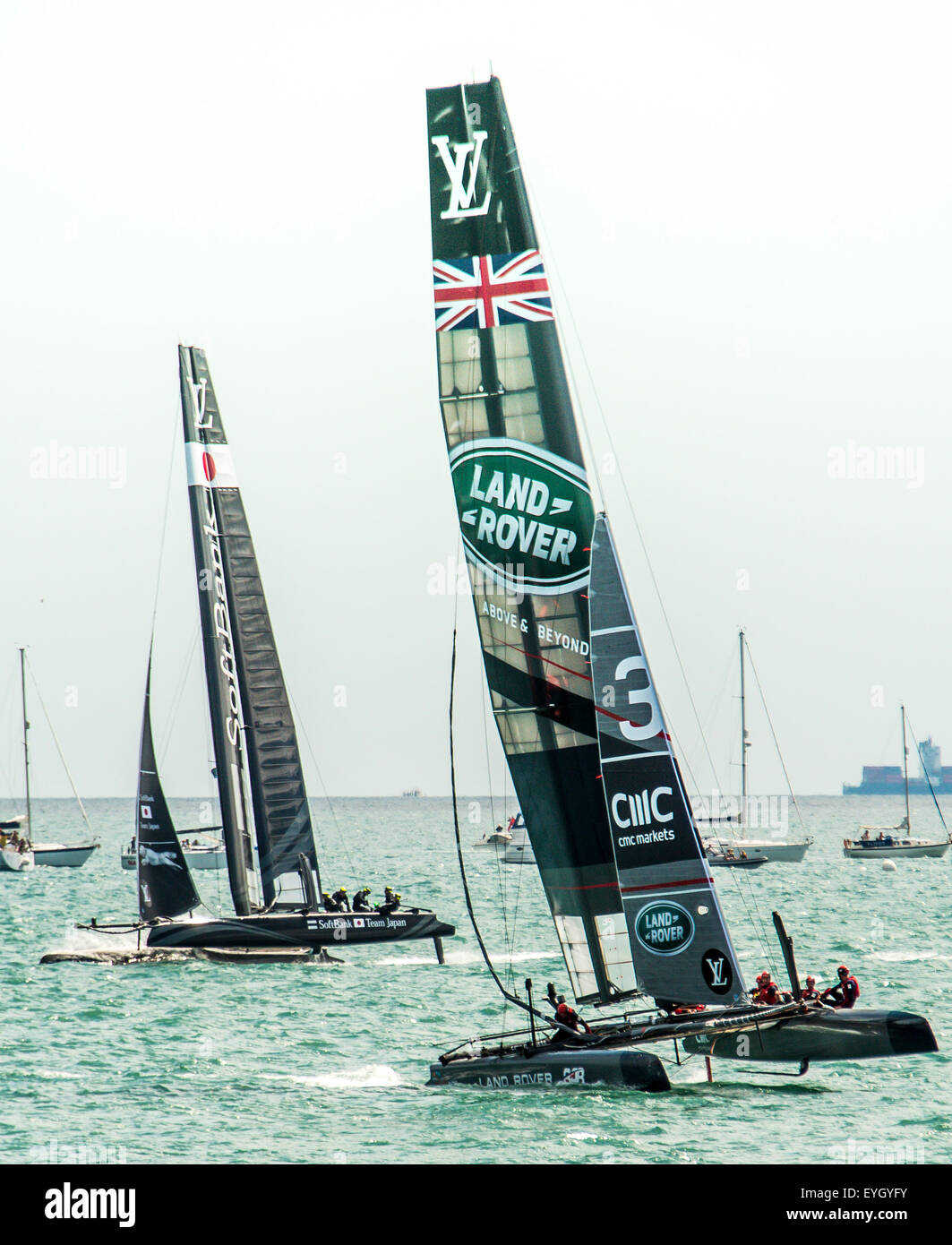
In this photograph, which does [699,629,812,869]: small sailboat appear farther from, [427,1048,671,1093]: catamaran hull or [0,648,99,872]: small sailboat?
[427,1048,671,1093]: catamaran hull

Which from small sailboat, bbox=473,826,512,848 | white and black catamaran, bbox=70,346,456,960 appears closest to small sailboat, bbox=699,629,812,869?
small sailboat, bbox=473,826,512,848

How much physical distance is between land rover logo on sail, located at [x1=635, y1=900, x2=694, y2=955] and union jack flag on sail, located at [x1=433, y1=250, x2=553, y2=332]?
7622 millimetres

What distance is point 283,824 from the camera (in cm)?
3284

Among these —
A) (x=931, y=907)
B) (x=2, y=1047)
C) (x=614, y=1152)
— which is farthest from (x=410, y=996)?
(x=931, y=907)

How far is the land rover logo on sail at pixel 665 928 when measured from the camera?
61.4 ft

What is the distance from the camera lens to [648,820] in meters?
18.8

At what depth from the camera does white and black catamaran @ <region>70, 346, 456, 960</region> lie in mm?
31328

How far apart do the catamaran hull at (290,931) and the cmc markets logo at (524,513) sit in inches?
525

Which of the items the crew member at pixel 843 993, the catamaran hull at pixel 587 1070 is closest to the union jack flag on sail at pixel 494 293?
the catamaran hull at pixel 587 1070

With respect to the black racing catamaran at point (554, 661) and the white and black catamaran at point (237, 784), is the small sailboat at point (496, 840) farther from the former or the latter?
the black racing catamaran at point (554, 661)
